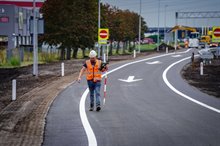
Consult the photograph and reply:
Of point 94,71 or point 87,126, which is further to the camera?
point 94,71

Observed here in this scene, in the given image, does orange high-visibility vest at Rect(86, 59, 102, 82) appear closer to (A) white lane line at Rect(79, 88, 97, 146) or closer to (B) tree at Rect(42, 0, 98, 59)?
(A) white lane line at Rect(79, 88, 97, 146)

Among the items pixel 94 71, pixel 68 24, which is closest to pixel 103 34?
pixel 68 24

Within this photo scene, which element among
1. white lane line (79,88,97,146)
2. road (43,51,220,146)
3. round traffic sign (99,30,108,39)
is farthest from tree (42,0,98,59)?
A: white lane line (79,88,97,146)

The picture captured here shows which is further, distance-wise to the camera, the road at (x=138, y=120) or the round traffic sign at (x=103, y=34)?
the round traffic sign at (x=103, y=34)

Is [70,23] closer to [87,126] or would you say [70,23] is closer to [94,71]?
[94,71]

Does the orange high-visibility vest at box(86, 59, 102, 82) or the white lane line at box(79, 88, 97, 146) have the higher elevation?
the orange high-visibility vest at box(86, 59, 102, 82)

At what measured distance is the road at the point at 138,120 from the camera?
967cm

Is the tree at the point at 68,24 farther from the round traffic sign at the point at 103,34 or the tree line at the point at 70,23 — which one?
the round traffic sign at the point at 103,34

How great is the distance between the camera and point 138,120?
12336 mm

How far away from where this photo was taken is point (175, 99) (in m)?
17.5

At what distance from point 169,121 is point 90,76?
3135mm

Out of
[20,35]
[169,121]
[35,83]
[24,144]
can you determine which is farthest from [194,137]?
[20,35]

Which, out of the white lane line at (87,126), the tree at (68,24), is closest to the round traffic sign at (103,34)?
the tree at (68,24)

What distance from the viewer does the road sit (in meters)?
9.67
